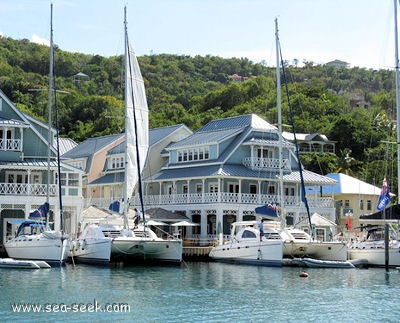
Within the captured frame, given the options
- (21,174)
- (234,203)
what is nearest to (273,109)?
(234,203)

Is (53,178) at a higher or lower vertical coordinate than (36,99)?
lower

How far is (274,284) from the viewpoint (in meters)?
39.0

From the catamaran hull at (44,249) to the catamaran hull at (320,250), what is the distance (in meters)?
14.4

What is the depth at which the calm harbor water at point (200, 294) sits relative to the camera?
28344 mm

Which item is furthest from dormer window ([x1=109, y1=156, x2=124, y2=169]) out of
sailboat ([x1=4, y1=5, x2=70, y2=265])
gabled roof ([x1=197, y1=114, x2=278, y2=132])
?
sailboat ([x1=4, y1=5, x2=70, y2=265])

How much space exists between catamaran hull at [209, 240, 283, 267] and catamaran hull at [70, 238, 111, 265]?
29.9 feet

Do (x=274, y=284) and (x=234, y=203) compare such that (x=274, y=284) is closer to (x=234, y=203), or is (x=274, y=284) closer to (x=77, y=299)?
(x=77, y=299)

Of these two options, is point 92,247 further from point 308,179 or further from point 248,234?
point 308,179

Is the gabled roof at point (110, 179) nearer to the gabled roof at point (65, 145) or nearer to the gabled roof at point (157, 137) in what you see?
the gabled roof at point (157, 137)

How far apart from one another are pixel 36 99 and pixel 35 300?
3744 inches

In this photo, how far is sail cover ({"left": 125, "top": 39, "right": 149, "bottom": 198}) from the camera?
5003cm

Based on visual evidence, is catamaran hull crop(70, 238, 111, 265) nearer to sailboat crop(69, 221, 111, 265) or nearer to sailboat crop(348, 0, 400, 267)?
sailboat crop(69, 221, 111, 265)

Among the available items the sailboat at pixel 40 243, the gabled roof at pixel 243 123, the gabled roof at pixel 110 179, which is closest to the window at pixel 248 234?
the sailboat at pixel 40 243

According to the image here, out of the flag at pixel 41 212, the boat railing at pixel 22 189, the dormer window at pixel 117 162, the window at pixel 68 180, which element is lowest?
the flag at pixel 41 212
